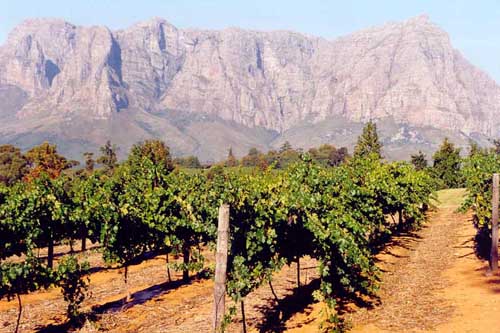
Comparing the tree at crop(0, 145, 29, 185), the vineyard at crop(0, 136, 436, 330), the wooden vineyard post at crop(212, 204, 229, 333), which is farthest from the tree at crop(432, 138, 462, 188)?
the tree at crop(0, 145, 29, 185)

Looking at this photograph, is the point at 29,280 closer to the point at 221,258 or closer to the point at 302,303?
the point at 221,258

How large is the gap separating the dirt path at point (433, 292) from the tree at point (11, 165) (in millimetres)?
96599

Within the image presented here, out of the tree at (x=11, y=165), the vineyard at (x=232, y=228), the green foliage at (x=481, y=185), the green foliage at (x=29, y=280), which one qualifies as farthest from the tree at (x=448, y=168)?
the tree at (x=11, y=165)

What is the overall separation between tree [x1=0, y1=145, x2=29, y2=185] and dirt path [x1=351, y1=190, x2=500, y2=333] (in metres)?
96.6

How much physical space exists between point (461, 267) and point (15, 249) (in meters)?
21.2

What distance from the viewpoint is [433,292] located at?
20.0 meters

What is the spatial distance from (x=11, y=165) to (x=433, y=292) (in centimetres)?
11251

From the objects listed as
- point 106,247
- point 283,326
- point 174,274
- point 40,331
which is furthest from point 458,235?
point 40,331

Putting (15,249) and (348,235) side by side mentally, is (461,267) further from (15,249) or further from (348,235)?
(15,249)

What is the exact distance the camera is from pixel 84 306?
66.1 ft

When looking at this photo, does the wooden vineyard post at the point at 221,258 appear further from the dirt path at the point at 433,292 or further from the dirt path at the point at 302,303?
the dirt path at the point at 433,292

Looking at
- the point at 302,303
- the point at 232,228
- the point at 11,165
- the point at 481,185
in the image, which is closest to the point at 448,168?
the point at 481,185

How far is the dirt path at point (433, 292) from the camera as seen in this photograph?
1605cm

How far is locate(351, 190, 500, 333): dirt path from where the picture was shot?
52.6 feet
